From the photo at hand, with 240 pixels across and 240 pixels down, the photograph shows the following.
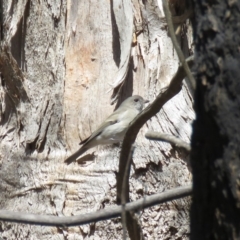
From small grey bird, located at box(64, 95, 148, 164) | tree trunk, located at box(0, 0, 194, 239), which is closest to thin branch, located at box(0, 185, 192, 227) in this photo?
tree trunk, located at box(0, 0, 194, 239)

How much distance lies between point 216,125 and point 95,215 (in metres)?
0.55

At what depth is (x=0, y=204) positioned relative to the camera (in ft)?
18.2

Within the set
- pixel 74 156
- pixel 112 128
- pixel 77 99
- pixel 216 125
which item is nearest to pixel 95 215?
pixel 216 125

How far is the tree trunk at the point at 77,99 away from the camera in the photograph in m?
5.28

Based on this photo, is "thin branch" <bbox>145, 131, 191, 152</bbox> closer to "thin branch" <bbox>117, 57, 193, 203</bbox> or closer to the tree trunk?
"thin branch" <bbox>117, 57, 193, 203</bbox>

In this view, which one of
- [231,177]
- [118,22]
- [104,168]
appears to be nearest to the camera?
[231,177]

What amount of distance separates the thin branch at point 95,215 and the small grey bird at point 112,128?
3.04 meters

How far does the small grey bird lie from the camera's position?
5457mm

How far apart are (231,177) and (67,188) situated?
3626 mm

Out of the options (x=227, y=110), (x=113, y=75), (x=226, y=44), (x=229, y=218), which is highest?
(x=113, y=75)

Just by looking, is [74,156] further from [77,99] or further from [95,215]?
[95,215]

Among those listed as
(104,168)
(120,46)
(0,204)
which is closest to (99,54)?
(120,46)

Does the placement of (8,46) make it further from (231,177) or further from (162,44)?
(231,177)

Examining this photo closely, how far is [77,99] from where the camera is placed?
18.8 ft
